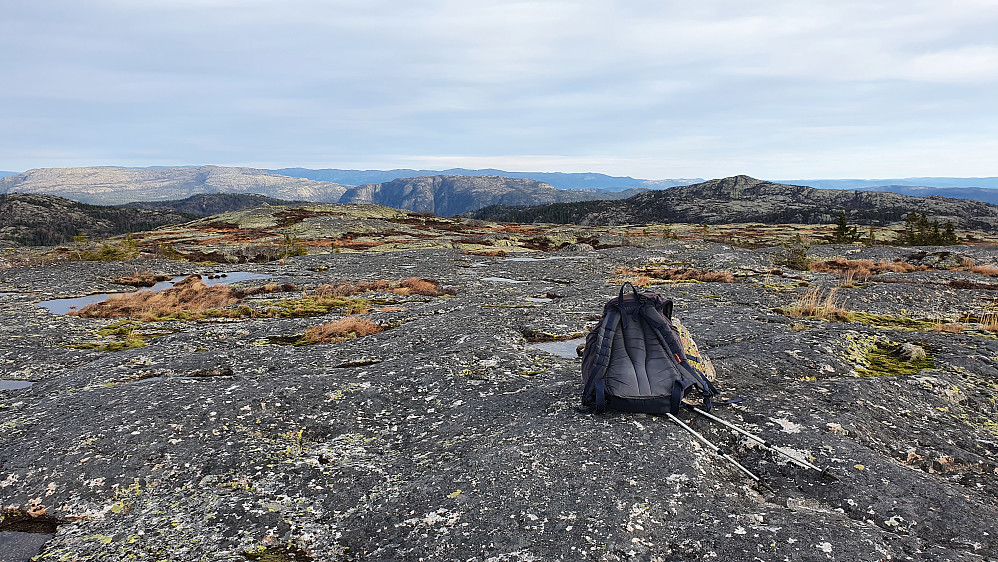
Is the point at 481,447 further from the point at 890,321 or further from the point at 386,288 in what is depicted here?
the point at 386,288

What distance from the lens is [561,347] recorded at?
23.1m

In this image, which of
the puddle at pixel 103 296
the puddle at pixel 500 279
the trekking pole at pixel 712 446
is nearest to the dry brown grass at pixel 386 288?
the puddle at pixel 500 279

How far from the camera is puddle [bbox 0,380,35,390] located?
18.1 metres

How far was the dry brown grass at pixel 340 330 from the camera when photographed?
1019 inches

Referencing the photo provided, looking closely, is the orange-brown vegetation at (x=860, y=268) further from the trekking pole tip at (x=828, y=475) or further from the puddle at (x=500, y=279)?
the trekking pole tip at (x=828, y=475)

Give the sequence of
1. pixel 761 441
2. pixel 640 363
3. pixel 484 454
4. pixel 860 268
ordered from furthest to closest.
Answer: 1. pixel 860 268
2. pixel 640 363
3. pixel 484 454
4. pixel 761 441

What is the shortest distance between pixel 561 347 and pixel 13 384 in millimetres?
22702

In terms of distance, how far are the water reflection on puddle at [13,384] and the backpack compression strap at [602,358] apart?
21602 mm

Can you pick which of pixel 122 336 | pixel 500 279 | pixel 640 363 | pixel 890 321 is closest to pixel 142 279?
pixel 122 336

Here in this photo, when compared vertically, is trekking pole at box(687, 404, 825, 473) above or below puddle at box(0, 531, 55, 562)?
above

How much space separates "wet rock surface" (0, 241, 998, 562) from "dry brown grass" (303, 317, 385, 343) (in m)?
2.62

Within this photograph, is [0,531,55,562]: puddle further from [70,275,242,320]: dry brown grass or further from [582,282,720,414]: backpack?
[70,275,242,320]: dry brown grass

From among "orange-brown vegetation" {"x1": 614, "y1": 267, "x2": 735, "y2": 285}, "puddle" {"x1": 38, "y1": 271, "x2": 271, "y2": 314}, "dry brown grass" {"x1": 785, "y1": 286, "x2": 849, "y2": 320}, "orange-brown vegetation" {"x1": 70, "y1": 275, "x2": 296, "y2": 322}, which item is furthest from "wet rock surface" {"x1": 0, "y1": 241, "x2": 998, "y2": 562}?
"orange-brown vegetation" {"x1": 614, "y1": 267, "x2": 735, "y2": 285}

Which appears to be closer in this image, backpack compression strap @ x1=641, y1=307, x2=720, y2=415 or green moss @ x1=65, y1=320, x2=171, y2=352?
backpack compression strap @ x1=641, y1=307, x2=720, y2=415
